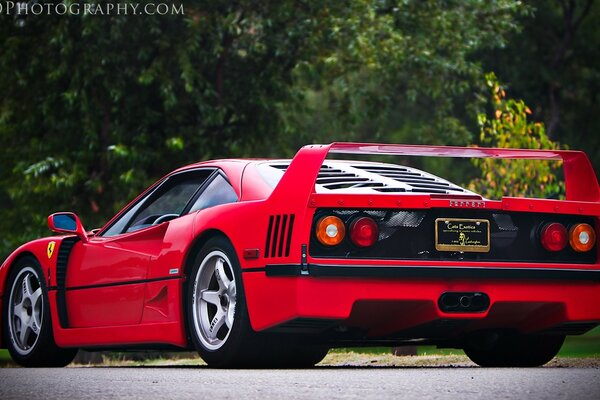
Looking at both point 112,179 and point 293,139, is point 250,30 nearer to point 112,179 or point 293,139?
point 112,179

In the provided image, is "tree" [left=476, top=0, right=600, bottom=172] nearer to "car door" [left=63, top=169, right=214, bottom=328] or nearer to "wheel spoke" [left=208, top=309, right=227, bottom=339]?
"car door" [left=63, top=169, right=214, bottom=328]

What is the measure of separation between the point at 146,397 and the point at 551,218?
2987 mm

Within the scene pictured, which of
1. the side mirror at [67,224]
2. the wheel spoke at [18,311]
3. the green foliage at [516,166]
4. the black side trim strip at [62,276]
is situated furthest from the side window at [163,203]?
the green foliage at [516,166]

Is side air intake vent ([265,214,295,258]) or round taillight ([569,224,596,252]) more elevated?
side air intake vent ([265,214,295,258])

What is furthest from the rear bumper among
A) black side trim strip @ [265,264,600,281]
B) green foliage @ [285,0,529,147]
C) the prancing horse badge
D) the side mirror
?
green foliage @ [285,0,529,147]

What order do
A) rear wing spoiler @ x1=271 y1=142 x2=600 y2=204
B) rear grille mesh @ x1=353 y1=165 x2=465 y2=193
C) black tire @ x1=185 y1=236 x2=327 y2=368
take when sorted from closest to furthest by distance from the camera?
rear wing spoiler @ x1=271 y1=142 x2=600 y2=204 < black tire @ x1=185 y1=236 x2=327 y2=368 < rear grille mesh @ x1=353 y1=165 x2=465 y2=193

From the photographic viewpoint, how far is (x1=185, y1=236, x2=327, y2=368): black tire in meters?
7.17

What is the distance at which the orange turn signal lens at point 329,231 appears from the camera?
22.6 ft

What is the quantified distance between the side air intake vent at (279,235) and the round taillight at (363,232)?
0.33m

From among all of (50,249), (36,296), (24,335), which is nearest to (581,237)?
(50,249)

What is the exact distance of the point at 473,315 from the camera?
7.11m

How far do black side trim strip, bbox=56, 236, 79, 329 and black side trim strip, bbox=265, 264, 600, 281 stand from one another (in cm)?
244

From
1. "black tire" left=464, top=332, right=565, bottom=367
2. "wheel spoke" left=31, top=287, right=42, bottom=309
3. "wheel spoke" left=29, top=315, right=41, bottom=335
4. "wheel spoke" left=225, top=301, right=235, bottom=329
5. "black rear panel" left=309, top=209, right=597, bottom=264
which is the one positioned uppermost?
"black rear panel" left=309, top=209, right=597, bottom=264

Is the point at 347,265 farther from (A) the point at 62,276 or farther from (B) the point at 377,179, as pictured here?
(A) the point at 62,276
